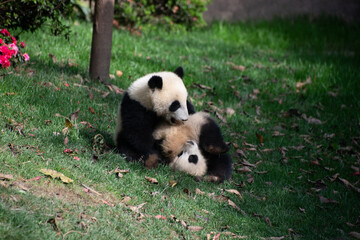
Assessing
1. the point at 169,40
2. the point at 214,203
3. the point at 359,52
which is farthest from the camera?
the point at 359,52

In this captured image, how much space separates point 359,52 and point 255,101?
4.51 metres

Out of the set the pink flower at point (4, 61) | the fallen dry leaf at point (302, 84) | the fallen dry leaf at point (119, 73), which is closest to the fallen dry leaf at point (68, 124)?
the pink flower at point (4, 61)

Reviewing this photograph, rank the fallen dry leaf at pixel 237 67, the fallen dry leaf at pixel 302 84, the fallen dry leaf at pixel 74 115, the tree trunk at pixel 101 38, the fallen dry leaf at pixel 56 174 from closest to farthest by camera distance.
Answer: the fallen dry leaf at pixel 56 174
the fallen dry leaf at pixel 74 115
the tree trunk at pixel 101 38
the fallen dry leaf at pixel 302 84
the fallen dry leaf at pixel 237 67

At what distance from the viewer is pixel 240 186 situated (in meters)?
5.15

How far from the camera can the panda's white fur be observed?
475 cm

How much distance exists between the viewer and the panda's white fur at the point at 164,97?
15.6 ft

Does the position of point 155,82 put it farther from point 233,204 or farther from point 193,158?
point 233,204

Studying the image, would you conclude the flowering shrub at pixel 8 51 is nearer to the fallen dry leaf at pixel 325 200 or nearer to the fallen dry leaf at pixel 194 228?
the fallen dry leaf at pixel 194 228

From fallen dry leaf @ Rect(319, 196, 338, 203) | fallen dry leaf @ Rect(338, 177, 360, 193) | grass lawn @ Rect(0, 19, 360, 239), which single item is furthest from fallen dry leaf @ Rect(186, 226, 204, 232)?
fallen dry leaf @ Rect(338, 177, 360, 193)

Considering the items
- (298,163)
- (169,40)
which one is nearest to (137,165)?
(298,163)

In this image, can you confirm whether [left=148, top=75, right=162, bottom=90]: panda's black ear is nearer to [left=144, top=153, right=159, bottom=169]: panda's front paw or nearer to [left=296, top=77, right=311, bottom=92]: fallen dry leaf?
[left=144, top=153, right=159, bottom=169]: panda's front paw

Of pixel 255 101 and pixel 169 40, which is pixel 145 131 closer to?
pixel 255 101

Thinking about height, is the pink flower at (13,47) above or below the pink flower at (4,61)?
above

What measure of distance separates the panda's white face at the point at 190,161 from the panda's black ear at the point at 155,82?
2.45ft
